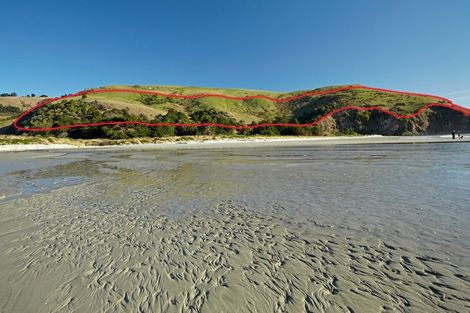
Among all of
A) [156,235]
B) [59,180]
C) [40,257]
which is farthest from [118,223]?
[59,180]

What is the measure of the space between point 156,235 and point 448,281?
17.4ft

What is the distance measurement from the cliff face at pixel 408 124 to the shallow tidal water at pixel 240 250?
250ft

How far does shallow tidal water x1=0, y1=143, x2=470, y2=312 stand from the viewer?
3750mm

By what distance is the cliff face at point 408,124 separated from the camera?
78.0 m

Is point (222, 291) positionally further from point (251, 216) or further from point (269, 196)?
point (269, 196)

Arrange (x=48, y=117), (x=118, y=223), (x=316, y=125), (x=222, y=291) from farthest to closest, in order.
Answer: (x=316, y=125) → (x=48, y=117) → (x=118, y=223) → (x=222, y=291)

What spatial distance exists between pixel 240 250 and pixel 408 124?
3533 inches

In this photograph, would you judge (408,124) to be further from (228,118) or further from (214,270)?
(214,270)

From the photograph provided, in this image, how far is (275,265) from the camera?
4684 millimetres

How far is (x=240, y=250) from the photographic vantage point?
534cm

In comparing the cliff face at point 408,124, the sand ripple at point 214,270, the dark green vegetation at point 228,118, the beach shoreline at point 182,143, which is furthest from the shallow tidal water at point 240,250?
the cliff face at point 408,124

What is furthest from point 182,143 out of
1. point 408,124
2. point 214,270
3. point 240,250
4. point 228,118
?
point 408,124

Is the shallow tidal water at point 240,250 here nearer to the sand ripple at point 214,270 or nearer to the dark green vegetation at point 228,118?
the sand ripple at point 214,270

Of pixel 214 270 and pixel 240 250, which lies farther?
pixel 240 250
